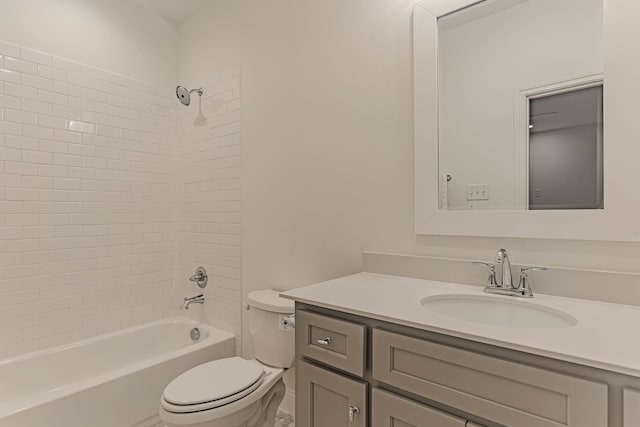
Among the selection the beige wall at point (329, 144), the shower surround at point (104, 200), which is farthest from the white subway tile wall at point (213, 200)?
the beige wall at point (329, 144)

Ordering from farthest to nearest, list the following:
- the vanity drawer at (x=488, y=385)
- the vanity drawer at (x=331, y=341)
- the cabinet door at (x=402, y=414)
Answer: the vanity drawer at (x=331, y=341) < the cabinet door at (x=402, y=414) < the vanity drawer at (x=488, y=385)

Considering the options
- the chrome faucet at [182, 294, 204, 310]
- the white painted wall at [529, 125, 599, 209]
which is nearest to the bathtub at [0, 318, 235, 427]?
the chrome faucet at [182, 294, 204, 310]

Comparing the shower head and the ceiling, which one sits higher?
the ceiling

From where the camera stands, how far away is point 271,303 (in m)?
1.77

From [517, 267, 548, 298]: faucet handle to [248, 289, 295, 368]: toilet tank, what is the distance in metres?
0.98

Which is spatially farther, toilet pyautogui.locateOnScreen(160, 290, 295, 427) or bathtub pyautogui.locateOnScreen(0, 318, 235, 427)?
bathtub pyautogui.locateOnScreen(0, 318, 235, 427)

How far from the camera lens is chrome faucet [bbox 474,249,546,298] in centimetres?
122

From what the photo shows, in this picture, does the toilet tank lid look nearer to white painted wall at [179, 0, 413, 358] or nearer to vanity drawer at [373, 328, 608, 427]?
white painted wall at [179, 0, 413, 358]

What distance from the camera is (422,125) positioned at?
152 cm

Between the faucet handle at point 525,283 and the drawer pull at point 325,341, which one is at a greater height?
the faucet handle at point 525,283

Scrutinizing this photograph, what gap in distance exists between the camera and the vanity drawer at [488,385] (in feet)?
2.42

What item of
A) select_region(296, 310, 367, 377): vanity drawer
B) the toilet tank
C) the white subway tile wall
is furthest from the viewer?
the white subway tile wall

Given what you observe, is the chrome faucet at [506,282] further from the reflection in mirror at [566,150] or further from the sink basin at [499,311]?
the reflection in mirror at [566,150]

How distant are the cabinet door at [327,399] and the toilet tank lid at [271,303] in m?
0.48
